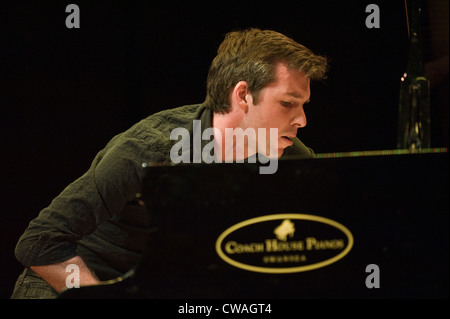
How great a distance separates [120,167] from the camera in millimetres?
1784

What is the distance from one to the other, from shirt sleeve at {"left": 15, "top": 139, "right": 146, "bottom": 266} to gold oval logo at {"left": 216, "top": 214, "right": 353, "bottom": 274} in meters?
0.74

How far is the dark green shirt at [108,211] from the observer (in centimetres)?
167

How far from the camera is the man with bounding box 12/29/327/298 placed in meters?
1.69

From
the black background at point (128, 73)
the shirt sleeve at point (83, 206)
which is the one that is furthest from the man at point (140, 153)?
the black background at point (128, 73)

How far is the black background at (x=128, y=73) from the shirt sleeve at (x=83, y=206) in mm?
955

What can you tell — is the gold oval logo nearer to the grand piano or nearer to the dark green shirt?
the grand piano

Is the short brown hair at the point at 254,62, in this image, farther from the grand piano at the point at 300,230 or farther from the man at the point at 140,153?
the grand piano at the point at 300,230

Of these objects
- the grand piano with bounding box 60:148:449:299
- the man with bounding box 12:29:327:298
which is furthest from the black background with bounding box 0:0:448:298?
the grand piano with bounding box 60:148:449:299

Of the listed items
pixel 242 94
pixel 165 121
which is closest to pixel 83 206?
pixel 165 121

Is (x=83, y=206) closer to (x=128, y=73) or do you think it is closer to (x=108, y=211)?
(x=108, y=211)

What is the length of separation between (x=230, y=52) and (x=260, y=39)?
0.43ft

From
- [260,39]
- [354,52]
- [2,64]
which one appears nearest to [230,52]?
[260,39]

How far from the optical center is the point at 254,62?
211 cm

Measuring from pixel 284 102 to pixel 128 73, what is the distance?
103 cm
